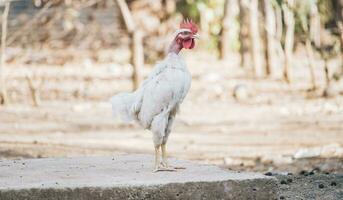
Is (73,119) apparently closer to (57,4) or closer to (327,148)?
(327,148)

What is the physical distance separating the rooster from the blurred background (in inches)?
74.5

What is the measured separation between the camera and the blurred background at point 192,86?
396 inches

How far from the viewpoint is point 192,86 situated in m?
17.2

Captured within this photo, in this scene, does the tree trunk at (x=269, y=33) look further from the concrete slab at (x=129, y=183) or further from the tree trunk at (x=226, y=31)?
the concrete slab at (x=129, y=183)

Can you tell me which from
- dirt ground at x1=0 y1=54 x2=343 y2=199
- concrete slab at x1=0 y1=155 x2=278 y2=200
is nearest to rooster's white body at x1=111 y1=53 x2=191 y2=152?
concrete slab at x1=0 y1=155 x2=278 y2=200

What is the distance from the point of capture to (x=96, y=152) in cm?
946

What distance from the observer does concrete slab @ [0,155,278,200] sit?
201 inches

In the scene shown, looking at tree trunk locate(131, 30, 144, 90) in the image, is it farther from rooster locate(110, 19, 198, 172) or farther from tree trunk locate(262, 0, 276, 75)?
rooster locate(110, 19, 198, 172)

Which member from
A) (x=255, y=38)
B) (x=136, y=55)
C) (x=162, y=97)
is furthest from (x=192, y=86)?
(x=162, y=97)

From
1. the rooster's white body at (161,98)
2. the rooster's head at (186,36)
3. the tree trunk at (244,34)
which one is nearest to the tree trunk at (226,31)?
the tree trunk at (244,34)

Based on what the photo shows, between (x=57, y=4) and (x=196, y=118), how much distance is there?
28.8ft

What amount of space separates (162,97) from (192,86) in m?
11.6

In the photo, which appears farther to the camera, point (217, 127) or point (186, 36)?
point (217, 127)

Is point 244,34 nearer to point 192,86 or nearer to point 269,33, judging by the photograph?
point 269,33
